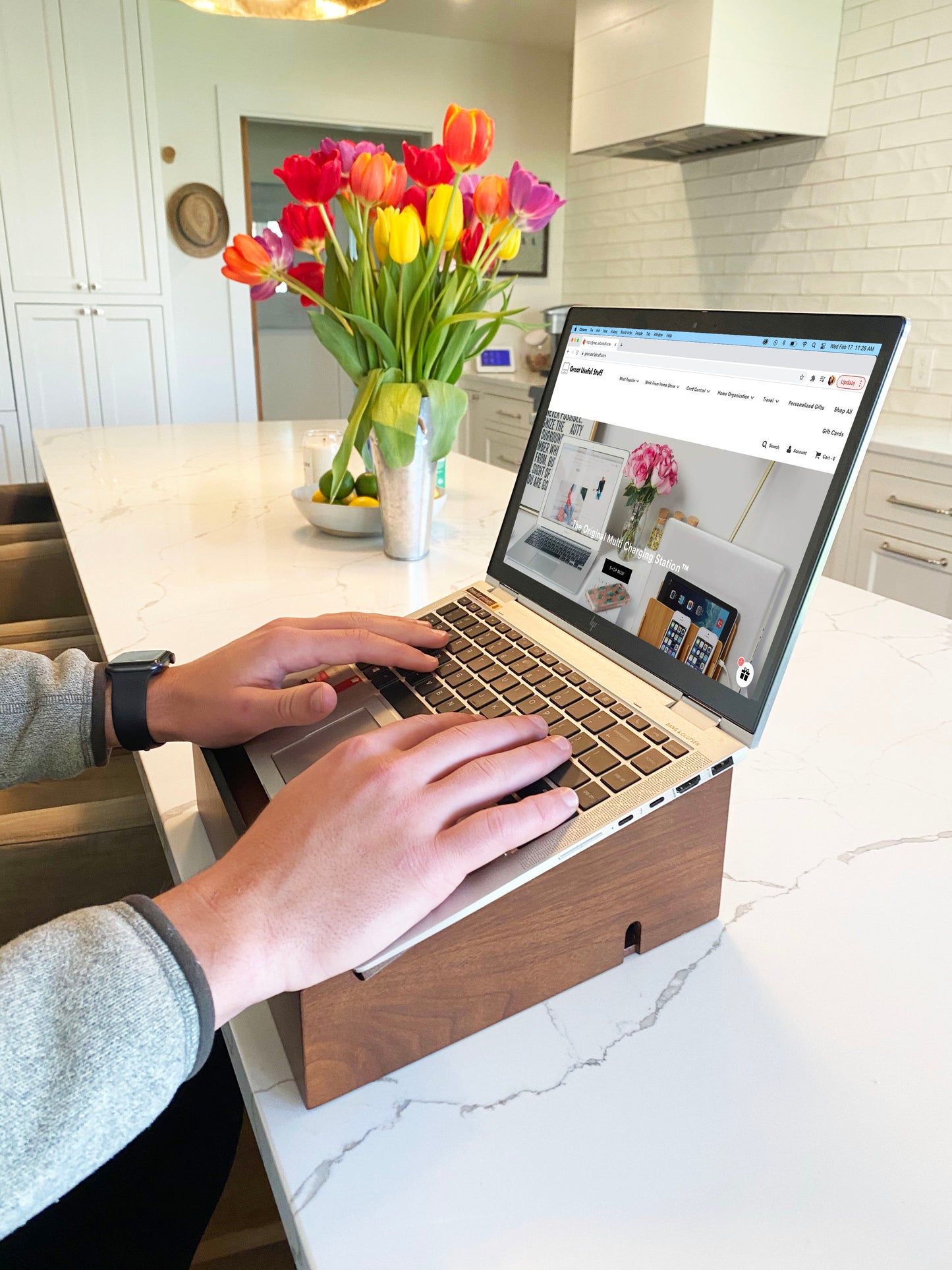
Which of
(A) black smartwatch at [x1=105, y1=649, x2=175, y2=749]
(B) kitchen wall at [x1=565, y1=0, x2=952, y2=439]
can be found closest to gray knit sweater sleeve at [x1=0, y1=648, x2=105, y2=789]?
(A) black smartwatch at [x1=105, y1=649, x2=175, y2=749]

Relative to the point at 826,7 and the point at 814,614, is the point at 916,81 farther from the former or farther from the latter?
the point at 814,614

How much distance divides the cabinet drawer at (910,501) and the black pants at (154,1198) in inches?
96.6

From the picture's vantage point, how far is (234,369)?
5059mm

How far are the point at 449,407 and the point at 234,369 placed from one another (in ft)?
13.3

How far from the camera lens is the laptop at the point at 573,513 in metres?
0.72

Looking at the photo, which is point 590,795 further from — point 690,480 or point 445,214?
point 445,214

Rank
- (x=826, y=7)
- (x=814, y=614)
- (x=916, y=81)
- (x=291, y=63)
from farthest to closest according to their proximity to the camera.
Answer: (x=291, y=63), (x=826, y=7), (x=916, y=81), (x=814, y=614)

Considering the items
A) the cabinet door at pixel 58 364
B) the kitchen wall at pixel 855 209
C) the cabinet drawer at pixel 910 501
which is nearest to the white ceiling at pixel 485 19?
the kitchen wall at pixel 855 209

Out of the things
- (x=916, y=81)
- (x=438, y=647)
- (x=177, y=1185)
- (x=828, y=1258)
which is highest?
(x=916, y=81)

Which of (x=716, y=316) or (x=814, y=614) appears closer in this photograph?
(x=716, y=316)

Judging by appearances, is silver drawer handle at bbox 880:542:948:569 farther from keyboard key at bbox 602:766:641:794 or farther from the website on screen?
keyboard key at bbox 602:766:641:794

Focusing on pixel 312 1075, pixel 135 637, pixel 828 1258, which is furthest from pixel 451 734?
pixel 135 637

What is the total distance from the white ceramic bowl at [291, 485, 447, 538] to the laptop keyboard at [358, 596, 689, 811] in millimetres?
722

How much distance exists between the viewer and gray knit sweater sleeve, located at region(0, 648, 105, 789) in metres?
0.73
